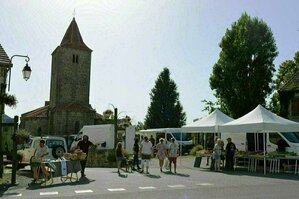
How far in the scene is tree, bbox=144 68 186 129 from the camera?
66625 millimetres

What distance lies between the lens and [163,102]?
222 feet

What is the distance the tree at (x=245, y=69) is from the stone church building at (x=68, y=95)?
2780 centimetres

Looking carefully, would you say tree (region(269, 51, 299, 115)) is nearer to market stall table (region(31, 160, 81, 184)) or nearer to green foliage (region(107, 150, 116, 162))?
green foliage (region(107, 150, 116, 162))

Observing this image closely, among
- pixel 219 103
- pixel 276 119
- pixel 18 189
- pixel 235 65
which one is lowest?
pixel 18 189

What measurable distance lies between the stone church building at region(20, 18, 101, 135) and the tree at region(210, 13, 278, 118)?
2780 cm

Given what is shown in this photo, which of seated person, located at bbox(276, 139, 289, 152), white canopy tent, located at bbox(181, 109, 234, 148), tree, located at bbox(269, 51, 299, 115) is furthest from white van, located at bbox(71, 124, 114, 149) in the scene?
tree, located at bbox(269, 51, 299, 115)

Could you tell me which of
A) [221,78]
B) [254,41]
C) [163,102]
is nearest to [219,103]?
[221,78]

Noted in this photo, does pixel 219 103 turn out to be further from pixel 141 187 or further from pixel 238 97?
pixel 141 187

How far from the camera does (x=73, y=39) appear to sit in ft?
224

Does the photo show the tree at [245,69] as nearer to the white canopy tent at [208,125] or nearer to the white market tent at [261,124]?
the white canopy tent at [208,125]

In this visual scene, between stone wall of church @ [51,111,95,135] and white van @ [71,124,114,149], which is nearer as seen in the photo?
white van @ [71,124,114,149]

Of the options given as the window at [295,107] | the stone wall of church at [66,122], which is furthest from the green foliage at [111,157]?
the stone wall of church at [66,122]

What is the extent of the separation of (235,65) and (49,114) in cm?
3456

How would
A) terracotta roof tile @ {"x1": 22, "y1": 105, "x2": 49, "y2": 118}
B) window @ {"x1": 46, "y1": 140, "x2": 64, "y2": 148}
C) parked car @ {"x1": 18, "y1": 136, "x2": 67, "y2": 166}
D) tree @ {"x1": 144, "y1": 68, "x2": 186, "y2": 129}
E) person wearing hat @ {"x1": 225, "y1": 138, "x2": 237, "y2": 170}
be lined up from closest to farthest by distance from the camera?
person wearing hat @ {"x1": 225, "y1": 138, "x2": 237, "y2": 170}
parked car @ {"x1": 18, "y1": 136, "x2": 67, "y2": 166}
window @ {"x1": 46, "y1": 140, "x2": 64, "y2": 148}
terracotta roof tile @ {"x1": 22, "y1": 105, "x2": 49, "y2": 118}
tree @ {"x1": 144, "y1": 68, "x2": 186, "y2": 129}
